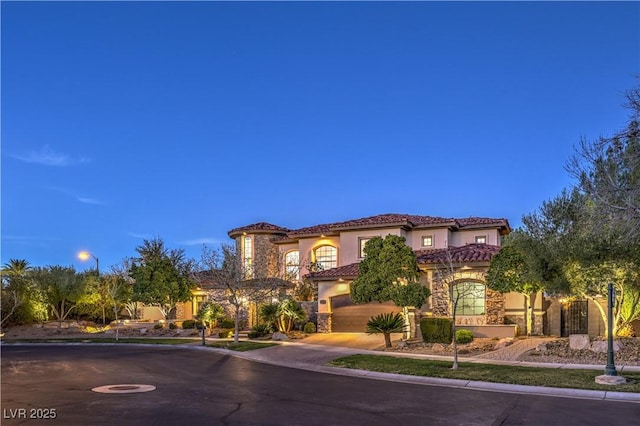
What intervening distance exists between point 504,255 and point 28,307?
3560 cm

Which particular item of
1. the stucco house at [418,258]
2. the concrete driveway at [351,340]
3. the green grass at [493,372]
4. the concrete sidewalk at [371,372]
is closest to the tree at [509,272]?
the stucco house at [418,258]

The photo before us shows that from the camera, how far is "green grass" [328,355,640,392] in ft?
48.5

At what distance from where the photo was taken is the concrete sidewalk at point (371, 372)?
13812mm

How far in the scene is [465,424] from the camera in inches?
419

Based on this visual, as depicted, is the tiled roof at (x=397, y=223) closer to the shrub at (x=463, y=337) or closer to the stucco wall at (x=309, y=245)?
the stucco wall at (x=309, y=245)

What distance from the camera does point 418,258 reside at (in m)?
31.0

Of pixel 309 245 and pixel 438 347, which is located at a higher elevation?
pixel 309 245

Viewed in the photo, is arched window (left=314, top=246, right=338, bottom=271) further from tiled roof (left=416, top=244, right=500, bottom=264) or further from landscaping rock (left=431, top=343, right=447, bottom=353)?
landscaping rock (left=431, top=343, right=447, bottom=353)

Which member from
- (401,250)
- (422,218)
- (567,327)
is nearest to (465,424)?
(401,250)

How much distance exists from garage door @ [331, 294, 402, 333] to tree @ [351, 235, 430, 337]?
5855mm

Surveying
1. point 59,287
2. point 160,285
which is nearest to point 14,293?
point 59,287

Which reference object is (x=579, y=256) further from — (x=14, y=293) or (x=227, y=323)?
(x=14, y=293)

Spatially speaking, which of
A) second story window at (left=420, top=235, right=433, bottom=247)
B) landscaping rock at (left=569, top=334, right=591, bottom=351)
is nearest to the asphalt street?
landscaping rock at (left=569, top=334, right=591, bottom=351)

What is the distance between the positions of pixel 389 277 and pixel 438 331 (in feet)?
10.8
